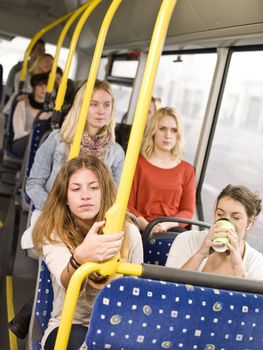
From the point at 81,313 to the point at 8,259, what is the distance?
8.07 feet

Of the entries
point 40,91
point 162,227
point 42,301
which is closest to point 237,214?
point 42,301

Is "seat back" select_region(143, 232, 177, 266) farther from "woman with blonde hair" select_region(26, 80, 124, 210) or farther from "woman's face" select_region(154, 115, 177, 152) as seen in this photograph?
"woman's face" select_region(154, 115, 177, 152)

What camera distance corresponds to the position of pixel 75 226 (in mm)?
2727

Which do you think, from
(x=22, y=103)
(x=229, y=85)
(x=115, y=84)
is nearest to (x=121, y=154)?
(x=229, y=85)

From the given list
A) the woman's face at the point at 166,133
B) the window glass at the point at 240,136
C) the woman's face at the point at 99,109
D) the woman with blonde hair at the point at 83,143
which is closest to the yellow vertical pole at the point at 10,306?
the woman with blonde hair at the point at 83,143

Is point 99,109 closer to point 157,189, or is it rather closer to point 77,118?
point 77,118

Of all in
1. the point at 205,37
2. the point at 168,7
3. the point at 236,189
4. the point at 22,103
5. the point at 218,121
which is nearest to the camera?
the point at 168,7

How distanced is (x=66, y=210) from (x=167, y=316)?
93 cm

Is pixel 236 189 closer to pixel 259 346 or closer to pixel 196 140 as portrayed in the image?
pixel 259 346

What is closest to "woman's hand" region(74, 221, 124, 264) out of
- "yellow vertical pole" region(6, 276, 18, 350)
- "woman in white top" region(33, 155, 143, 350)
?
"woman in white top" region(33, 155, 143, 350)

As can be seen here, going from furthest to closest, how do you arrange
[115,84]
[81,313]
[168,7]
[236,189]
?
[115,84] → [236,189] → [81,313] → [168,7]

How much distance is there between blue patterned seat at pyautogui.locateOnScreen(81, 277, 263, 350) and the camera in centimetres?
194

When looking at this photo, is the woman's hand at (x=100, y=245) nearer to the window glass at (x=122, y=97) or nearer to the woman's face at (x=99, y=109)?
the woman's face at (x=99, y=109)

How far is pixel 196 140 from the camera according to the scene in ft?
18.6
